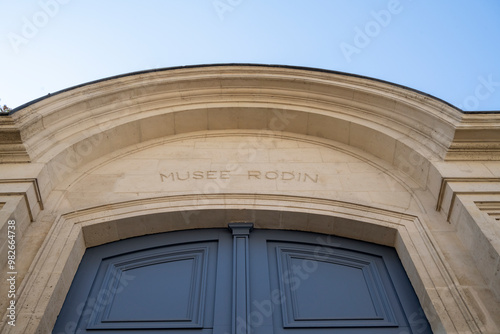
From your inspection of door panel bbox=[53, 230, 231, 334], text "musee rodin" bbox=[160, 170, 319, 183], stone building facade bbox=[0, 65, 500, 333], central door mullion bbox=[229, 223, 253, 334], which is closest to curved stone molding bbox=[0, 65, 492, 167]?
stone building facade bbox=[0, 65, 500, 333]

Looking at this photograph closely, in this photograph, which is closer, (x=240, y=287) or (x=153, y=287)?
(x=240, y=287)

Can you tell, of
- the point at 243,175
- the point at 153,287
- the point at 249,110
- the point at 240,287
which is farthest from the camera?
the point at 249,110

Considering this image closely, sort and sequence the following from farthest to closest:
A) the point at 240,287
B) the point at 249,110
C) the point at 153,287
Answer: the point at 249,110, the point at 153,287, the point at 240,287

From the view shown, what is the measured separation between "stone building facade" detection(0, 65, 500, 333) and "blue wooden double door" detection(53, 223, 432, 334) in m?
0.14

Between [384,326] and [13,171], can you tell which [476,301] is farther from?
[13,171]

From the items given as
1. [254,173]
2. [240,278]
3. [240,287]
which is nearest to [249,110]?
[254,173]

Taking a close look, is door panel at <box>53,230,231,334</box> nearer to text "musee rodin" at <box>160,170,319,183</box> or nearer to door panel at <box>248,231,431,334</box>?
door panel at <box>248,231,431,334</box>

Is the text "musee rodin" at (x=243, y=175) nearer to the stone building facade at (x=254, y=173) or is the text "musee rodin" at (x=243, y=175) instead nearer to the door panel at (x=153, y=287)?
the stone building facade at (x=254, y=173)

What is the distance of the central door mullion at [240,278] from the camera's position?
12.8 ft

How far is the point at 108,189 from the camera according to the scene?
208 inches

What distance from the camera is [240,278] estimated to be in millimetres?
4297

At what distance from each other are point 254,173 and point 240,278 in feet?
5.33

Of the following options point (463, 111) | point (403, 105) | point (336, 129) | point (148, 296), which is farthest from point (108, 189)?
point (463, 111)

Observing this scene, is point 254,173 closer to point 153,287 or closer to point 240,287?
point 240,287
